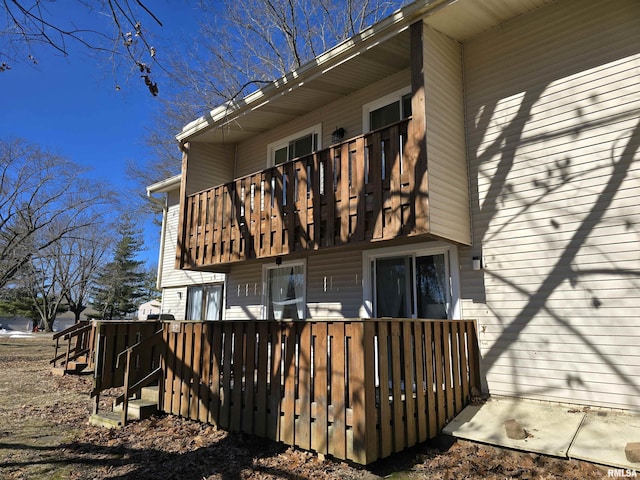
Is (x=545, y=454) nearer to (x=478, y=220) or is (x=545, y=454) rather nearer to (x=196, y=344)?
(x=478, y=220)

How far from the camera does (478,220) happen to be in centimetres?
651

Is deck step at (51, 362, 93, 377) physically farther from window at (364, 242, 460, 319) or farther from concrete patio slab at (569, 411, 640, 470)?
concrete patio slab at (569, 411, 640, 470)

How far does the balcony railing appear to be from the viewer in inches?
233

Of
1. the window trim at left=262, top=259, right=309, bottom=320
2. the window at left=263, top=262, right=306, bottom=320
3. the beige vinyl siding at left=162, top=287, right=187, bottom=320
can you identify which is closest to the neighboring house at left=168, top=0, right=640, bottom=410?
the window trim at left=262, top=259, right=309, bottom=320

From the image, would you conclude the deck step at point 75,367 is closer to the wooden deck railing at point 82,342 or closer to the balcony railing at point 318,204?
the wooden deck railing at point 82,342

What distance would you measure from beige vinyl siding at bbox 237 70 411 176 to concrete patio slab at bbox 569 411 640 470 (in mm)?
5899

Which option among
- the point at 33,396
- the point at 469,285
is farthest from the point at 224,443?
the point at 33,396

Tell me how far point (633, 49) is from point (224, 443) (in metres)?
7.32

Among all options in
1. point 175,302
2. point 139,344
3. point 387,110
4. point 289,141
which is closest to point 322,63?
point 387,110

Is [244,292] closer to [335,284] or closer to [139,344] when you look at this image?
[335,284]

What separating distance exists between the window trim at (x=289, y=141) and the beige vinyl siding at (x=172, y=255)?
Result: 443 centimetres

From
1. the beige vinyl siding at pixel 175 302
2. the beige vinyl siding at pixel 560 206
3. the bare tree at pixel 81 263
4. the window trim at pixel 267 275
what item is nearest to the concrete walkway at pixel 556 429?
the beige vinyl siding at pixel 560 206

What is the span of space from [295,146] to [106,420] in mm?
6644

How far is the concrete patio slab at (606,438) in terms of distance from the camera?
3.94m
